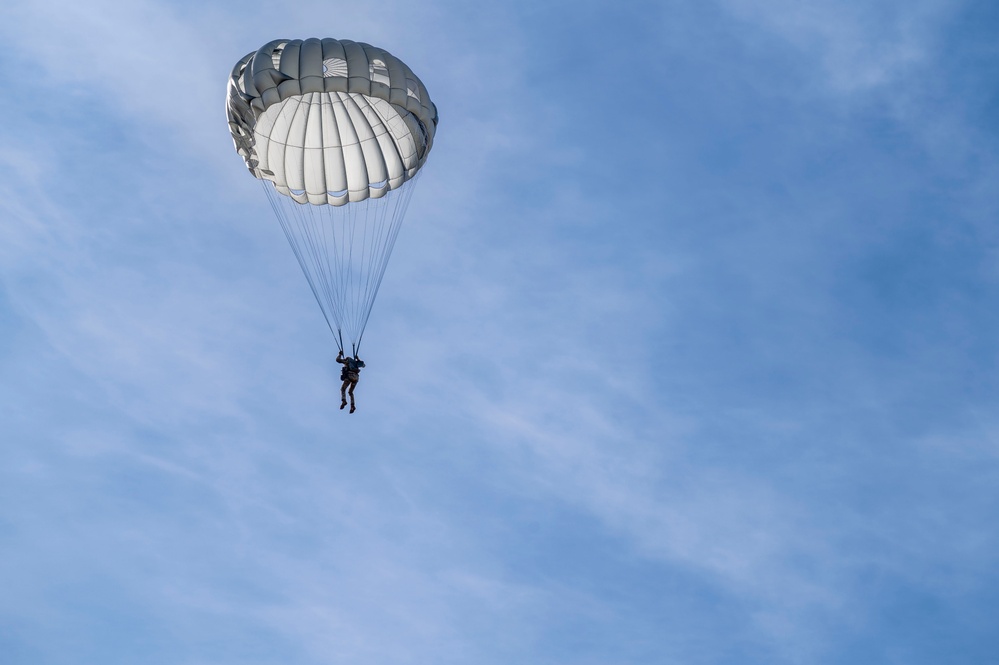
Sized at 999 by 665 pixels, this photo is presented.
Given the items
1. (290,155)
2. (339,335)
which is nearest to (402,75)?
(290,155)

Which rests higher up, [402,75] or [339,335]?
[402,75]

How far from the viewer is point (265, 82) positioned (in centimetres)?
3316

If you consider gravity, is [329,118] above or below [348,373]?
above

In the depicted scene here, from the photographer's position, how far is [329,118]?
3653 cm

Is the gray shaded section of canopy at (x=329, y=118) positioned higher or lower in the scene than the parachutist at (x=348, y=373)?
higher

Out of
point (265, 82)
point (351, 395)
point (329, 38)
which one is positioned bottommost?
point (351, 395)

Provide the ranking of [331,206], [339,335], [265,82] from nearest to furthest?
[265,82] → [339,335] → [331,206]

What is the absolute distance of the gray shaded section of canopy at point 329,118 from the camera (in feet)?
109

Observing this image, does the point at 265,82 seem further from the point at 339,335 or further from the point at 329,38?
the point at 339,335

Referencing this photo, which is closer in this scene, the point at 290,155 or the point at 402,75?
the point at 402,75

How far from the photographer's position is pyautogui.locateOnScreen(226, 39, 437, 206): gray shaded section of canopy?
33.3m

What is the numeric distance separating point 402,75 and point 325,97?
3309mm

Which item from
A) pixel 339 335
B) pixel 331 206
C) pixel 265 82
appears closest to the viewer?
pixel 265 82

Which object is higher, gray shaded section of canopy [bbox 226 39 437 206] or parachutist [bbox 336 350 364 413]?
gray shaded section of canopy [bbox 226 39 437 206]
